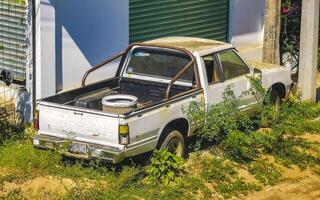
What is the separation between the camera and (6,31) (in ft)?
44.4

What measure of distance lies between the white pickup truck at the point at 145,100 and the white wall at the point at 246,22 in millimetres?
3720

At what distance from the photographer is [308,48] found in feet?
47.0

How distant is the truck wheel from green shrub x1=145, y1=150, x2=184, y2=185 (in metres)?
0.38

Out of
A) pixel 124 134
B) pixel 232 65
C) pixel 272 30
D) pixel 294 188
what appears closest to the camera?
pixel 124 134

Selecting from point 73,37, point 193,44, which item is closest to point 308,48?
point 193,44

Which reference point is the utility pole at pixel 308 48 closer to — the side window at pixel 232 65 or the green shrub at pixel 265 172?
the side window at pixel 232 65

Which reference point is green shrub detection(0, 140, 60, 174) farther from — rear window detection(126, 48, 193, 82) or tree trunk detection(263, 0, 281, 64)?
tree trunk detection(263, 0, 281, 64)

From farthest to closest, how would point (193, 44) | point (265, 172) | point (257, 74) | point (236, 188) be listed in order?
point (257, 74), point (193, 44), point (265, 172), point (236, 188)

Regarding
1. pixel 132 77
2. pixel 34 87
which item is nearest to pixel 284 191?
pixel 132 77

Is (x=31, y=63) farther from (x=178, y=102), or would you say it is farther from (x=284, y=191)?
(x=284, y=191)

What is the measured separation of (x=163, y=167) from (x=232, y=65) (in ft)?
8.69

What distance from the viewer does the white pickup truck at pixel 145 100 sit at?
10.4m

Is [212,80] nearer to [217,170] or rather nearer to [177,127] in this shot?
[177,127]

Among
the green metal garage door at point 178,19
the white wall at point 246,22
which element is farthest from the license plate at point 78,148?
the white wall at point 246,22
